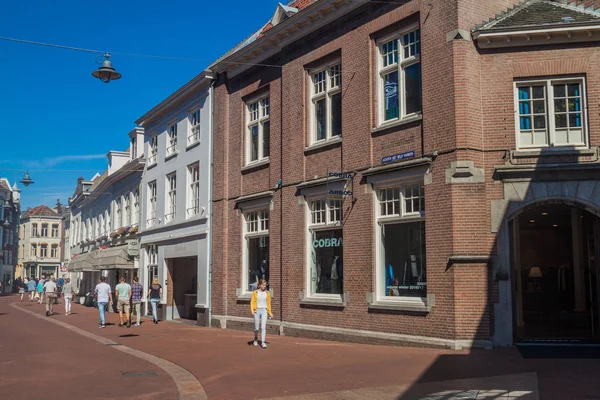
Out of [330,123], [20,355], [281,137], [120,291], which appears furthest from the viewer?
[120,291]

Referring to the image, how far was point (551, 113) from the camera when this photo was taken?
13.7 m

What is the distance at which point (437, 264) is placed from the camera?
13852 mm

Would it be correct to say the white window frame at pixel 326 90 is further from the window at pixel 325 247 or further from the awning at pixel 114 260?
the awning at pixel 114 260

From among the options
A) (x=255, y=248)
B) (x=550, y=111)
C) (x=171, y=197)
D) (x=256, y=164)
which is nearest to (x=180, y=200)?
(x=171, y=197)

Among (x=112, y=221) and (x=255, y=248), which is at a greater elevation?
(x=112, y=221)

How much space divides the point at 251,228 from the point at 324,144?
499cm

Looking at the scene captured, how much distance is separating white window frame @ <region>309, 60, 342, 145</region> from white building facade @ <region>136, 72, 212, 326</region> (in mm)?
6202

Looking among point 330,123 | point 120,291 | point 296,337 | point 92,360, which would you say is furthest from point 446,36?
point 120,291

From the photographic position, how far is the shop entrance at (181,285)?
26.5 meters

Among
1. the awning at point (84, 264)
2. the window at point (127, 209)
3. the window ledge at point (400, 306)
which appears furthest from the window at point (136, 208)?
the window ledge at point (400, 306)

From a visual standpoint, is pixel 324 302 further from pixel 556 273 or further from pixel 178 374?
pixel 556 273

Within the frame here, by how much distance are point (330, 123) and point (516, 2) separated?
18.7 ft

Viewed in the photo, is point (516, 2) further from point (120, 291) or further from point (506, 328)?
point (120, 291)

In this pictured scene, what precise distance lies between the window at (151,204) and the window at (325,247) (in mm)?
13699
